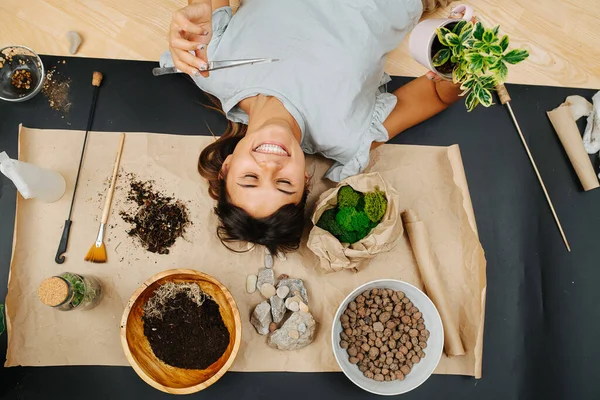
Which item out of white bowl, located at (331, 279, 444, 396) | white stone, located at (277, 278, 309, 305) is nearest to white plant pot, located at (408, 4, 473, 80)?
white bowl, located at (331, 279, 444, 396)

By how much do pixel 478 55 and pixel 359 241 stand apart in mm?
566

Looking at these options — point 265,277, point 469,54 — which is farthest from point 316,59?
point 265,277

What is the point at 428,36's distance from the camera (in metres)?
0.98

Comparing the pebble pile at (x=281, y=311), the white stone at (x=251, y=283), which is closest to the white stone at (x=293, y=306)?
the pebble pile at (x=281, y=311)

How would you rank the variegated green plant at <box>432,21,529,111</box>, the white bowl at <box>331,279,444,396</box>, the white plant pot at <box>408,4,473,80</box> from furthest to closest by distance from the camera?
the white bowl at <box>331,279,444,396</box>
the white plant pot at <box>408,4,473,80</box>
the variegated green plant at <box>432,21,529,111</box>

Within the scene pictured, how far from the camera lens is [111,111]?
136 centimetres

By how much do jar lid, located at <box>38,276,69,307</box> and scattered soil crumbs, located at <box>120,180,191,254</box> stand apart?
0.81 ft

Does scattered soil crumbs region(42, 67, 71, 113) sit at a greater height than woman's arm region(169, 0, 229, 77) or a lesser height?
lesser

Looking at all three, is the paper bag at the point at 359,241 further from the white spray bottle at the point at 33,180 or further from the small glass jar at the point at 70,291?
the white spray bottle at the point at 33,180

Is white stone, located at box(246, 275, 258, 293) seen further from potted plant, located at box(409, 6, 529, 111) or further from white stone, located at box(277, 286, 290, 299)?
potted plant, located at box(409, 6, 529, 111)

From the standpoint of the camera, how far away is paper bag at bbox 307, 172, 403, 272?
1195 millimetres

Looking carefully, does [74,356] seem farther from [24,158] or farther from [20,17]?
[20,17]

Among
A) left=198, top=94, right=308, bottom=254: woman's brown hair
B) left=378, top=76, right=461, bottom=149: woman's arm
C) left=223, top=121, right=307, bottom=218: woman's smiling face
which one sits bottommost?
left=198, top=94, right=308, bottom=254: woman's brown hair

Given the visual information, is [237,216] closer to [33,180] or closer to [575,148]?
[33,180]
